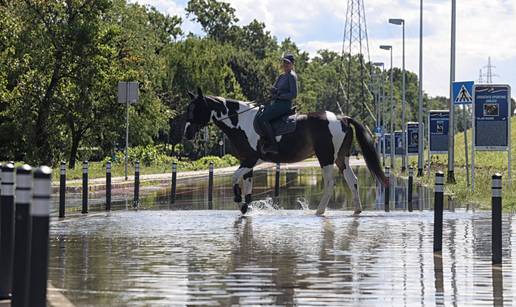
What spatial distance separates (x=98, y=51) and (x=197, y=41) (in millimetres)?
46347

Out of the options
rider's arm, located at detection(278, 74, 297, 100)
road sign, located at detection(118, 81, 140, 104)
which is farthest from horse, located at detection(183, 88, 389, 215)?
road sign, located at detection(118, 81, 140, 104)

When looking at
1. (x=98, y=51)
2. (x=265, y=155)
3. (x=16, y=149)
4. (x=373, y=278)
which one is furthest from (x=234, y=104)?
(x=16, y=149)

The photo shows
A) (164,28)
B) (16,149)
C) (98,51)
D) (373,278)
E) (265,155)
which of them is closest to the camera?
(373,278)

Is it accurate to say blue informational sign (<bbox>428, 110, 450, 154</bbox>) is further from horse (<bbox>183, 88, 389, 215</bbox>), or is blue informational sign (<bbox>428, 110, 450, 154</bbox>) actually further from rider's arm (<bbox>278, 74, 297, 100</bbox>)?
rider's arm (<bbox>278, 74, 297, 100</bbox>)

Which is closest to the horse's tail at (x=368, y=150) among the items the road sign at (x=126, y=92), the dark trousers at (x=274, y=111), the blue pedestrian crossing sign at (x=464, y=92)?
the dark trousers at (x=274, y=111)

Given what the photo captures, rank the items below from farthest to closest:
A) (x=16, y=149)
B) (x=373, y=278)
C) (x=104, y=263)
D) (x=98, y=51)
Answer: (x=16, y=149) < (x=98, y=51) < (x=104, y=263) < (x=373, y=278)

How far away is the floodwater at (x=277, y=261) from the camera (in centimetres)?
978

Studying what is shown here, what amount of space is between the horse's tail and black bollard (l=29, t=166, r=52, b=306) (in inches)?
542

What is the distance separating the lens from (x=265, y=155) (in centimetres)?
1997

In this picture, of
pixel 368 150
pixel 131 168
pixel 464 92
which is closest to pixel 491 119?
pixel 464 92

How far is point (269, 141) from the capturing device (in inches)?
776

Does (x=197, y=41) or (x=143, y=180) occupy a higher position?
(x=197, y=41)

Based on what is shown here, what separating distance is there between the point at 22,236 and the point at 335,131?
12732mm

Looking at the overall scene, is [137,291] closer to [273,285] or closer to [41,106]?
[273,285]
